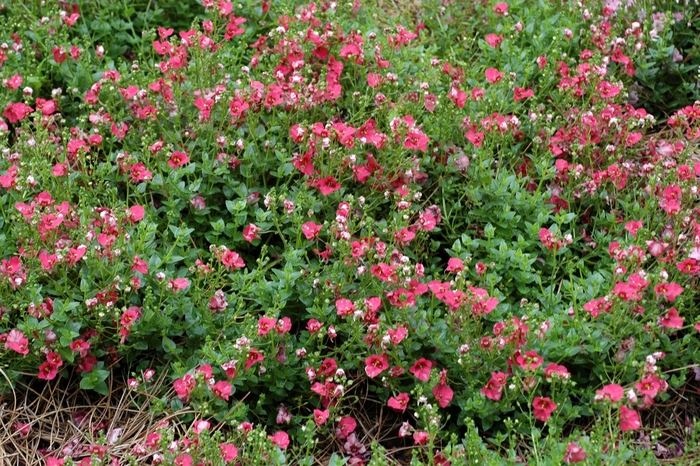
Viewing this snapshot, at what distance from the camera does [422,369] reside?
350 centimetres

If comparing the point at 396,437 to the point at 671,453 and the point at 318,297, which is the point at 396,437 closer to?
the point at 318,297

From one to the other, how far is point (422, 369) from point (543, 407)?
0.50 meters

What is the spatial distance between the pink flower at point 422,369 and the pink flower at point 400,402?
3.6 inches

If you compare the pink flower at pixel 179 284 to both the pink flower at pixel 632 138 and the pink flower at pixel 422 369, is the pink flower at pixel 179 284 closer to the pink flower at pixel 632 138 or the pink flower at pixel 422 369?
the pink flower at pixel 422 369

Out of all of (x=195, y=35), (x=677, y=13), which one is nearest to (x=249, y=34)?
(x=195, y=35)

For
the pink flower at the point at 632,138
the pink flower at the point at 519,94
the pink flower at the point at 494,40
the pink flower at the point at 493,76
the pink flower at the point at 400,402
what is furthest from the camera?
the pink flower at the point at 494,40

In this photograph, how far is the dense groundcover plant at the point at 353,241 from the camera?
3432 mm

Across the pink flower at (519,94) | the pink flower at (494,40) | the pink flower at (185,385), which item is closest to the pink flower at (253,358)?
the pink flower at (185,385)

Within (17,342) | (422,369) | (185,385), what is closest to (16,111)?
(17,342)

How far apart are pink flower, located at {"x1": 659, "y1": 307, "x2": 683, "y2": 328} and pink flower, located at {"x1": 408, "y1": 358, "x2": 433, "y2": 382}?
0.95 meters

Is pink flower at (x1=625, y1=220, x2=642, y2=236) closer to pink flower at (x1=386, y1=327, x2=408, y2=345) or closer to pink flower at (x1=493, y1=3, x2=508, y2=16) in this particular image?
pink flower at (x1=386, y1=327, x2=408, y2=345)

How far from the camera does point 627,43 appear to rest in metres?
4.76

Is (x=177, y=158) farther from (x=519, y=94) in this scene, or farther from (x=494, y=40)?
(x=494, y=40)

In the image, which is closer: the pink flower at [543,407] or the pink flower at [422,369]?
the pink flower at [543,407]
